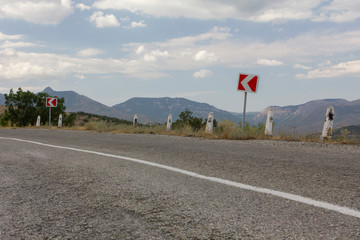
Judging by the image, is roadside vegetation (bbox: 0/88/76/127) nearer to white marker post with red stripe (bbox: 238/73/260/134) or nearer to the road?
white marker post with red stripe (bbox: 238/73/260/134)

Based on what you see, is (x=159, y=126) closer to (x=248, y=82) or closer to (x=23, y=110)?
(x=248, y=82)

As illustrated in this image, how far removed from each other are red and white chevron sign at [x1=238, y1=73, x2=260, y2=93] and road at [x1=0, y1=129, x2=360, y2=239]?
707 centimetres

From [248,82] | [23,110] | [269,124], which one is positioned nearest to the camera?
[269,124]

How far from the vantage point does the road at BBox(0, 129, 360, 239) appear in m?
2.37

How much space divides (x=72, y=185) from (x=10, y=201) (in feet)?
2.53

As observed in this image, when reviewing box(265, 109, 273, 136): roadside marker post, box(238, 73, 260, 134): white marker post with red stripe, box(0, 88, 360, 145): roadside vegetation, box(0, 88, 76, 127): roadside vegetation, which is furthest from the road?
box(0, 88, 76, 127): roadside vegetation

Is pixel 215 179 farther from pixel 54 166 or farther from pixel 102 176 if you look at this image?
pixel 54 166

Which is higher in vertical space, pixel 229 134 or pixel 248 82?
pixel 248 82

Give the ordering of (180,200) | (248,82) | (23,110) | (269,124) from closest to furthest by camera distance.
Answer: (180,200) < (269,124) < (248,82) < (23,110)

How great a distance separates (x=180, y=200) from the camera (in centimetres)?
314

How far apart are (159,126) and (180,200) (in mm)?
13158

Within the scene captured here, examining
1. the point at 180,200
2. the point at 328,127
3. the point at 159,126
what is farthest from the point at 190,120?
the point at 180,200

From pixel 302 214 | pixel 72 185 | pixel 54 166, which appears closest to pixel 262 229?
pixel 302 214

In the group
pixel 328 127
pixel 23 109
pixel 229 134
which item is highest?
pixel 23 109
